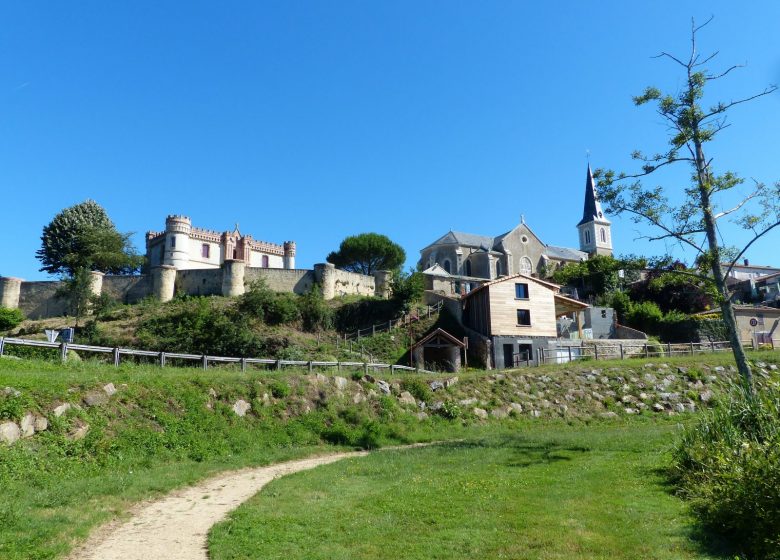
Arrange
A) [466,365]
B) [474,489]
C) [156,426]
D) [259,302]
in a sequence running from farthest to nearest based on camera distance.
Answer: [259,302] → [466,365] → [156,426] → [474,489]

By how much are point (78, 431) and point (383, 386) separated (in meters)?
10.5

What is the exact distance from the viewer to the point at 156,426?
44.2 feet

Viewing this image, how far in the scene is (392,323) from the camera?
4212cm

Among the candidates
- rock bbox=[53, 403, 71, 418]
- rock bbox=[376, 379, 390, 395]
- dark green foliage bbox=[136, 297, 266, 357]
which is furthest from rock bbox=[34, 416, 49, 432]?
dark green foliage bbox=[136, 297, 266, 357]

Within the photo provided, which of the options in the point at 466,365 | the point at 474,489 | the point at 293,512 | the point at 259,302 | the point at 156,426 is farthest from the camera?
the point at 259,302

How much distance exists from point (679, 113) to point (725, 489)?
13.7 metres

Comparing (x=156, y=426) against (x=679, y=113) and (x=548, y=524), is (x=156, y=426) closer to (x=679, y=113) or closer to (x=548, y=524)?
(x=548, y=524)

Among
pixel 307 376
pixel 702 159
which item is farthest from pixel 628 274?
pixel 307 376

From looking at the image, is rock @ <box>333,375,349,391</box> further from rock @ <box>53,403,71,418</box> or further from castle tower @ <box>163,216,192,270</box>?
castle tower @ <box>163,216,192,270</box>

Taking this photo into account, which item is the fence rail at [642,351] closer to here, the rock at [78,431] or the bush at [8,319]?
the rock at [78,431]

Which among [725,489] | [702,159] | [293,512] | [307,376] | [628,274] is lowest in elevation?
[293,512]

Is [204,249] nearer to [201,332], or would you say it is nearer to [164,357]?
[201,332]

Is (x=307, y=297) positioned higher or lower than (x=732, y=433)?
higher

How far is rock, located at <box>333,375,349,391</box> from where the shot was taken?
19.0 meters
